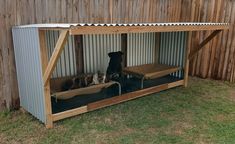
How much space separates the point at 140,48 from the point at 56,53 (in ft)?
12.3

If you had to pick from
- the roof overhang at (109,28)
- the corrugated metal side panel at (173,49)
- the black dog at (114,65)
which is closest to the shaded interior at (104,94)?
the black dog at (114,65)

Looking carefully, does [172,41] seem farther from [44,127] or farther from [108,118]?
[44,127]

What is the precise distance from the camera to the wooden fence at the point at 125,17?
160 inches

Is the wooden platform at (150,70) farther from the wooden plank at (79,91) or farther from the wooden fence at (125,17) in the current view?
the wooden fence at (125,17)

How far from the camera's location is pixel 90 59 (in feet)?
17.9

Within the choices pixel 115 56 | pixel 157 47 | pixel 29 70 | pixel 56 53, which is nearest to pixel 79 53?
pixel 115 56

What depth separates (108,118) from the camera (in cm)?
410

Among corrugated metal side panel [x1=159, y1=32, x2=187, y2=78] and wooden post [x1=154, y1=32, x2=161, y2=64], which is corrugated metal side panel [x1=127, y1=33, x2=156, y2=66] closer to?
wooden post [x1=154, y1=32, x2=161, y2=64]

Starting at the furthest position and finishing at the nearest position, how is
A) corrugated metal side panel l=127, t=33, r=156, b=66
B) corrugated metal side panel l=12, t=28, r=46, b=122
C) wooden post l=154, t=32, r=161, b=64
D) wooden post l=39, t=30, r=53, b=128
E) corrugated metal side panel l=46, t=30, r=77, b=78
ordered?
wooden post l=154, t=32, r=161, b=64 < corrugated metal side panel l=127, t=33, r=156, b=66 < corrugated metal side panel l=46, t=30, r=77, b=78 < corrugated metal side panel l=12, t=28, r=46, b=122 < wooden post l=39, t=30, r=53, b=128

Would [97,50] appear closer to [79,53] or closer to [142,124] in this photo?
[79,53]

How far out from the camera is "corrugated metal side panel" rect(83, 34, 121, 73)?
536 cm

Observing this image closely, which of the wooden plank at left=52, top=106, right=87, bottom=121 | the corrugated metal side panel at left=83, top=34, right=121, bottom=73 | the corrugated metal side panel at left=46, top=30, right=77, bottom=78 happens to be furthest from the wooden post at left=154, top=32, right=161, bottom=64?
the wooden plank at left=52, top=106, right=87, bottom=121

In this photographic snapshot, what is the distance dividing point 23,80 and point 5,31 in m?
0.92

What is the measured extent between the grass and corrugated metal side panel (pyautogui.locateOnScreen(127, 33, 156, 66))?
166 cm
